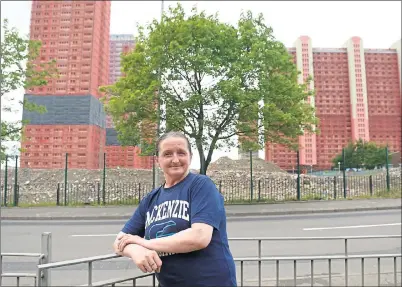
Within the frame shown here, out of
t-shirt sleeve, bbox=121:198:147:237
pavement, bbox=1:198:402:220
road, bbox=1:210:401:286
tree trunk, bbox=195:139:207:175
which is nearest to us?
t-shirt sleeve, bbox=121:198:147:237

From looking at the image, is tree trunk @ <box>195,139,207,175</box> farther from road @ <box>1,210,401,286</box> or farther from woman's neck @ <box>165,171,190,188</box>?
woman's neck @ <box>165,171,190,188</box>

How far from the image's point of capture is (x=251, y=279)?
5.05m

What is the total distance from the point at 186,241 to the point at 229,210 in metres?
12.2

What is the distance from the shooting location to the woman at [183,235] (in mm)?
1650

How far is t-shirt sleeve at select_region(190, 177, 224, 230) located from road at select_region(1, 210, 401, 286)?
192cm

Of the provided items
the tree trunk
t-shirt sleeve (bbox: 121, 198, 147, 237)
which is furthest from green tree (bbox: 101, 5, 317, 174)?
t-shirt sleeve (bbox: 121, 198, 147, 237)

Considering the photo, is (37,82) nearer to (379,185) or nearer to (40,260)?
(40,260)

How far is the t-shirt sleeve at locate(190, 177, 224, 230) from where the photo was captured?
1.68m

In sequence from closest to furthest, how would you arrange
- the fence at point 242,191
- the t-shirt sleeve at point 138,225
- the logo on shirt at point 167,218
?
the logo on shirt at point 167,218 < the t-shirt sleeve at point 138,225 < the fence at point 242,191

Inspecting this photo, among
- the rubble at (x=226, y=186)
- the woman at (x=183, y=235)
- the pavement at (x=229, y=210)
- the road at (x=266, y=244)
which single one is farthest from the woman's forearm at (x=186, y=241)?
the rubble at (x=226, y=186)

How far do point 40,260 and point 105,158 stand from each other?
638cm

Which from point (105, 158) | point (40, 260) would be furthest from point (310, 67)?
point (40, 260)

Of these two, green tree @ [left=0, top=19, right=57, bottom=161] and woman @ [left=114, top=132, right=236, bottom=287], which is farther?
green tree @ [left=0, top=19, right=57, bottom=161]

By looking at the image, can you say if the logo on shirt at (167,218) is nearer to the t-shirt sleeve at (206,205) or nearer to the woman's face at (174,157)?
the t-shirt sleeve at (206,205)
